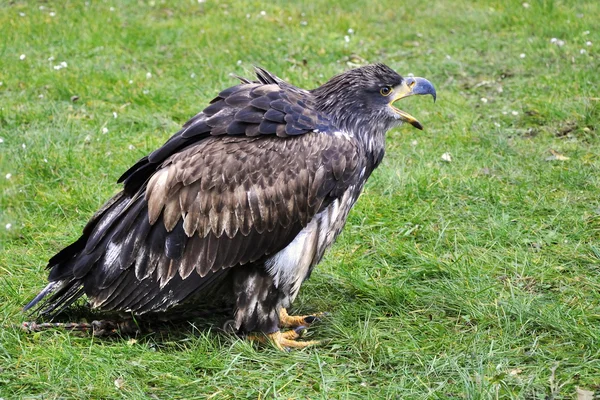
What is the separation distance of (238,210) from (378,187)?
2274mm

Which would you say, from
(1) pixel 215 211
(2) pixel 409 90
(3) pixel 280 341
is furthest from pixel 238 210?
(2) pixel 409 90

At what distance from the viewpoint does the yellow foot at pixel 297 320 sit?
4793 mm

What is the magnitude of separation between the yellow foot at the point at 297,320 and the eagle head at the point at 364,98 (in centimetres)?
119

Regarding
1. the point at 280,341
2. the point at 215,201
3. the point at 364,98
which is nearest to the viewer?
the point at 215,201

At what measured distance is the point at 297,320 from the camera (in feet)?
15.9

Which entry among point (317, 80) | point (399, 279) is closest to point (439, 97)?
point (317, 80)

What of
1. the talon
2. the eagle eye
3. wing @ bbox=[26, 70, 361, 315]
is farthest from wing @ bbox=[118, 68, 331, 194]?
the talon

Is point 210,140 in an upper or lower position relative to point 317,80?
upper

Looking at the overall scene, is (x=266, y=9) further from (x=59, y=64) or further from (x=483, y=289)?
(x=483, y=289)

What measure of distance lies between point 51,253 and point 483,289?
3.01 m

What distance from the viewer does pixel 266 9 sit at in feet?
34.9

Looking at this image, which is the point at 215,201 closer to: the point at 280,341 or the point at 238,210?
the point at 238,210

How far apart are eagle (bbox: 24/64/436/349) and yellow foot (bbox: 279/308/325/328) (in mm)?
127

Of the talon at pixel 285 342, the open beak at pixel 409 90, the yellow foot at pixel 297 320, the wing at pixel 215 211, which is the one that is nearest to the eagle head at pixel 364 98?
the open beak at pixel 409 90
